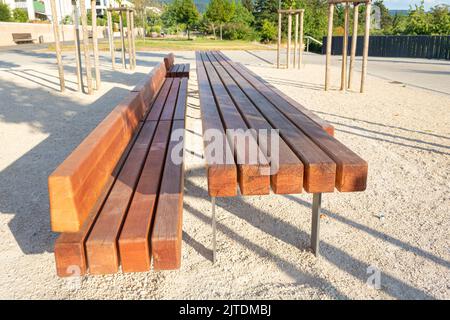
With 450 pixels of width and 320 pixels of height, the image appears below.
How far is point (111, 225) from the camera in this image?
205cm

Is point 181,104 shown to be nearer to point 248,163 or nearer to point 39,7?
point 248,163

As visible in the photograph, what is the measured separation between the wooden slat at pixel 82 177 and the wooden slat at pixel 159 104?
146 cm

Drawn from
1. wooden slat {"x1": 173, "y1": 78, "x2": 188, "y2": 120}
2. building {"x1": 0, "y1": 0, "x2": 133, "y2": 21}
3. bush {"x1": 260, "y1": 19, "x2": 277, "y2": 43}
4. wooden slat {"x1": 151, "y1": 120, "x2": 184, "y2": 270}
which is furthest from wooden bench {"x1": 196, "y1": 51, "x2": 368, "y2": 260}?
building {"x1": 0, "y1": 0, "x2": 133, "y2": 21}

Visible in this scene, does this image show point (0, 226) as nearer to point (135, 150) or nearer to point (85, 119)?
point (135, 150)

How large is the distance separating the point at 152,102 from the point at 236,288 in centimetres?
337

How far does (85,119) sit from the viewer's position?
22.4ft

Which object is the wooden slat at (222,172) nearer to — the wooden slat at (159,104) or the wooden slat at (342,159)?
the wooden slat at (342,159)

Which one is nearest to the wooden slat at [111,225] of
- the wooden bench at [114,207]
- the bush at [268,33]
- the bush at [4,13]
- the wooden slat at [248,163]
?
the wooden bench at [114,207]

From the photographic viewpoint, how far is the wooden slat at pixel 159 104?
4418 mm

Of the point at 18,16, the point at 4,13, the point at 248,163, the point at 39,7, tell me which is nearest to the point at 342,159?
the point at 248,163

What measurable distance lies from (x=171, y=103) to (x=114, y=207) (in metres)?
3.04

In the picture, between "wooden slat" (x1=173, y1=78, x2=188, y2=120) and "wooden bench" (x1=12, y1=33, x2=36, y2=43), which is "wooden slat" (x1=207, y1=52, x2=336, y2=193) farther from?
"wooden bench" (x1=12, y1=33, x2=36, y2=43)
